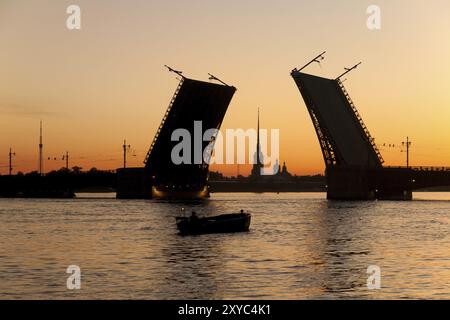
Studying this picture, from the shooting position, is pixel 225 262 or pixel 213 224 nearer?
pixel 225 262

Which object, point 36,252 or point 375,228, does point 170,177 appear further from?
point 36,252

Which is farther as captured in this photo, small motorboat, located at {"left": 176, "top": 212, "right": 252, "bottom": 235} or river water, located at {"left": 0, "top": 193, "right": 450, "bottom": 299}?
small motorboat, located at {"left": 176, "top": 212, "right": 252, "bottom": 235}

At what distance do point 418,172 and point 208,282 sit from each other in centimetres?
9527

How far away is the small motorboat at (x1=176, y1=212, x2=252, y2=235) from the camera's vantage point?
164 feet

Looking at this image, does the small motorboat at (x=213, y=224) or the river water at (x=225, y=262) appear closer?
the river water at (x=225, y=262)

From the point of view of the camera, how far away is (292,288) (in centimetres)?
2389

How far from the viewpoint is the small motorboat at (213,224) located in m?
50.1

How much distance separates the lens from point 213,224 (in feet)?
168

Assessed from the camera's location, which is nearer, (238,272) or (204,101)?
(238,272)

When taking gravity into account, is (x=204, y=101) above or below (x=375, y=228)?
above
